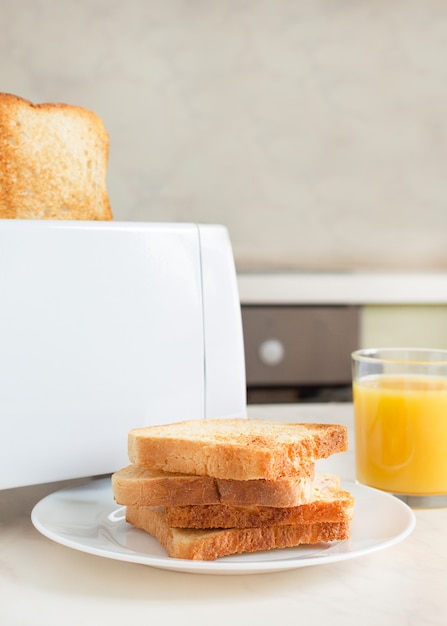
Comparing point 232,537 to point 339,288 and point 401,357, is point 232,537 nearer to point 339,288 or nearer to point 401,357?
point 401,357

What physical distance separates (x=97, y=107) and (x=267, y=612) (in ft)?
6.03

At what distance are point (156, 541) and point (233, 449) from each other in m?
0.09

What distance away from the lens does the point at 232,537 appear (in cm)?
54

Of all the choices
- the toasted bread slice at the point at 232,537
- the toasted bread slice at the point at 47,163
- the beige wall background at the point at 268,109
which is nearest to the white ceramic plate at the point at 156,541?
the toasted bread slice at the point at 232,537

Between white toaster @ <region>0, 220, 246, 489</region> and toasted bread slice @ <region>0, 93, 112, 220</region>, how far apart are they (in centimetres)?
11

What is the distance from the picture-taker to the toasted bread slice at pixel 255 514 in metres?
0.54

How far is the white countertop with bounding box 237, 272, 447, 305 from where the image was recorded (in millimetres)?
1868

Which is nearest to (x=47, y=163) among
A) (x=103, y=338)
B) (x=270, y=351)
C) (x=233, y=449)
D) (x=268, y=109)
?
(x=103, y=338)

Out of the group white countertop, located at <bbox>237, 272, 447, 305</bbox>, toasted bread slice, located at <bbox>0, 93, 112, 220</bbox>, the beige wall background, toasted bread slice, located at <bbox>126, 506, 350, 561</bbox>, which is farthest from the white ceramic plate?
the beige wall background

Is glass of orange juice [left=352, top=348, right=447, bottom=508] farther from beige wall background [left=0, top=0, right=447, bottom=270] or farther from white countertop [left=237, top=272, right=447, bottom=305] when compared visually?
beige wall background [left=0, top=0, right=447, bottom=270]

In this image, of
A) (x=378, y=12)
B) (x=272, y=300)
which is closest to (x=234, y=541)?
(x=272, y=300)

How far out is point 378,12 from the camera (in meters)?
2.23

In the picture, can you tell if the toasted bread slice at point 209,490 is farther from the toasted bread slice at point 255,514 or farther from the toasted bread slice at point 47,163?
the toasted bread slice at point 47,163

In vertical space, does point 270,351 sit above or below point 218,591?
above
